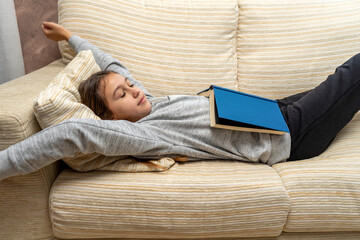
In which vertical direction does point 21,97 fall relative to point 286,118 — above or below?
above

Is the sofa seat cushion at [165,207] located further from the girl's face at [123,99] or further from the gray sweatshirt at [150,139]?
the girl's face at [123,99]

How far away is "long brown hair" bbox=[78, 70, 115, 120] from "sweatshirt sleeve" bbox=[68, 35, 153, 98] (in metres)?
0.16

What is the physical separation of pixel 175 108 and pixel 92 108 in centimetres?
30

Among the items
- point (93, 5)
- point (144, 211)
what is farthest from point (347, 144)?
point (93, 5)

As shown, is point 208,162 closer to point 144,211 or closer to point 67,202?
point 144,211

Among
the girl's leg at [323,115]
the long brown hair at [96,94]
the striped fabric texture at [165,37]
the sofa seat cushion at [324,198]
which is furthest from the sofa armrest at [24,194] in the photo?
the girl's leg at [323,115]

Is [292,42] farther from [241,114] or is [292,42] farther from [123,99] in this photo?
[123,99]

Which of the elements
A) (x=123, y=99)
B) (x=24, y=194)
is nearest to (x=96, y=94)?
(x=123, y=99)

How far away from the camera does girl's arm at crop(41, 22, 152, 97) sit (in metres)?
1.29

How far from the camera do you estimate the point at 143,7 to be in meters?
1.43

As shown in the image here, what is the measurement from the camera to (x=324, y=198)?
38.3 inches

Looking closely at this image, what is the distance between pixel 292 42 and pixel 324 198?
29.4 inches

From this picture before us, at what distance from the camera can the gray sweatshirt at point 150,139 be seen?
872mm

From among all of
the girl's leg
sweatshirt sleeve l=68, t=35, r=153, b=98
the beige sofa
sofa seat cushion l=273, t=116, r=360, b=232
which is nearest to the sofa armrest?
the beige sofa
